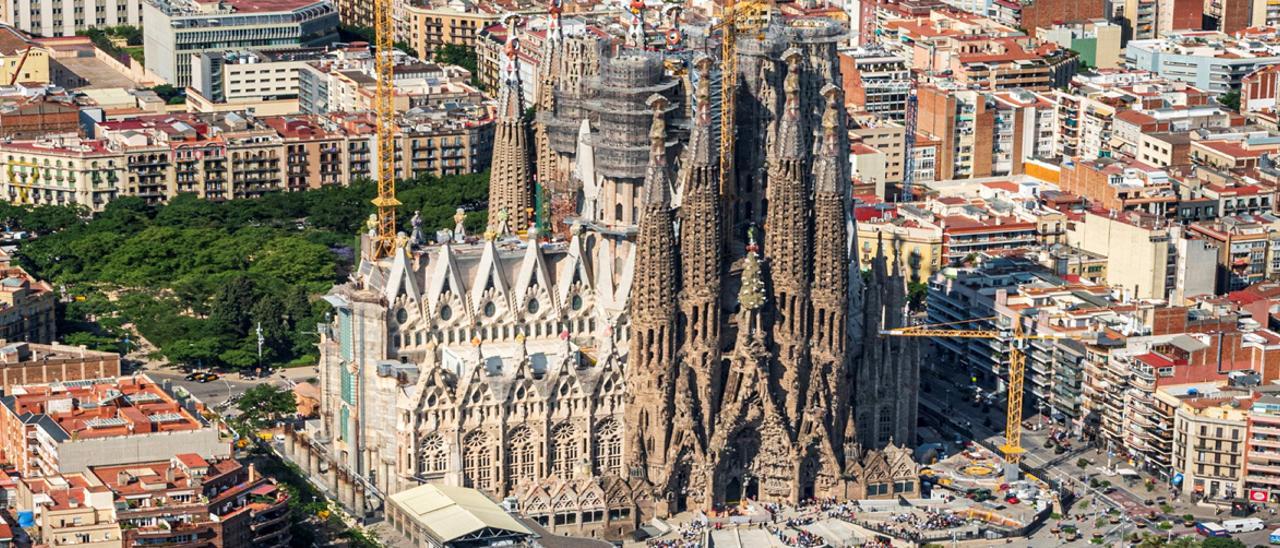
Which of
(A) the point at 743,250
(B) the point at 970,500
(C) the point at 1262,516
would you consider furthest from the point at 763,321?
(C) the point at 1262,516

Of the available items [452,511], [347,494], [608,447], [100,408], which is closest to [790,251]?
[608,447]

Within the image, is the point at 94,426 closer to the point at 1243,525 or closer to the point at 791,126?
the point at 791,126

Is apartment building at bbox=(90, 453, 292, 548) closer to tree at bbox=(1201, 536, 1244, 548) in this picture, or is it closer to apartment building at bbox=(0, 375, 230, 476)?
apartment building at bbox=(0, 375, 230, 476)

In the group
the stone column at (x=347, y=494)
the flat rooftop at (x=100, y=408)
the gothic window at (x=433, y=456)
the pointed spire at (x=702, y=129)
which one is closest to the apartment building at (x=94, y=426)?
the flat rooftop at (x=100, y=408)

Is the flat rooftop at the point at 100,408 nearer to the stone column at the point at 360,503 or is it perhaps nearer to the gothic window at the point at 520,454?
the stone column at the point at 360,503

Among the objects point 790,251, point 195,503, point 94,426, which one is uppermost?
point 790,251

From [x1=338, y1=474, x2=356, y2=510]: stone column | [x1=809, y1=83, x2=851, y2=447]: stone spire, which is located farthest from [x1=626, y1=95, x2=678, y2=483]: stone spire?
[x1=338, y1=474, x2=356, y2=510]: stone column

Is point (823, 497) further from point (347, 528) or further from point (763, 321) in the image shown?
point (347, 528)
